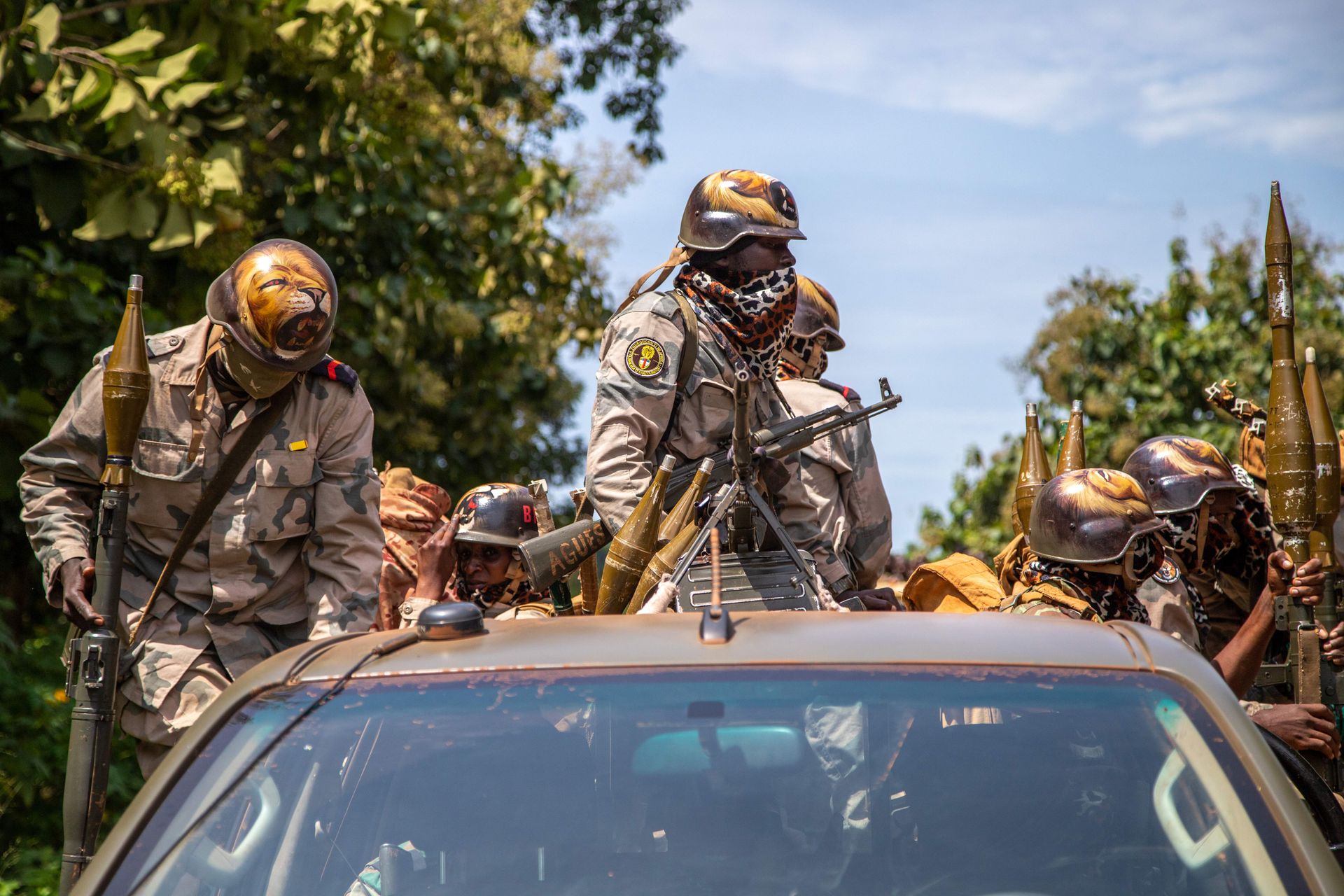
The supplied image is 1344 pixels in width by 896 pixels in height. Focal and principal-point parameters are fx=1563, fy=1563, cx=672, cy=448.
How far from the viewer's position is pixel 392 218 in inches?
386

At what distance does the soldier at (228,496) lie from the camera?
14.3 feet

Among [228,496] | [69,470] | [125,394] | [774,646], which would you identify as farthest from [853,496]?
[774,646]

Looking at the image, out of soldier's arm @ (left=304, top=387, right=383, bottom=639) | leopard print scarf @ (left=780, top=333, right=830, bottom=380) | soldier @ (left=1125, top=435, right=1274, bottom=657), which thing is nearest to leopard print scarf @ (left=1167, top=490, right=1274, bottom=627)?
soldier @ (left=1125, top=435, right=1274, bottom=657)

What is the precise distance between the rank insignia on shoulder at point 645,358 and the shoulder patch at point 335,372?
90 cm

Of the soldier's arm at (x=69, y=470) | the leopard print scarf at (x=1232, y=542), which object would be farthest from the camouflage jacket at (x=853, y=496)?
the soldier's arm at (x=69, y=470)

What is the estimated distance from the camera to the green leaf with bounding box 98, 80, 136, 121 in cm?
634

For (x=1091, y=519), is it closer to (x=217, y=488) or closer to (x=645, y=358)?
(x=645, y=358)

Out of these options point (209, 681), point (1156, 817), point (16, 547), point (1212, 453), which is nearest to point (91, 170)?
point (16, 547)

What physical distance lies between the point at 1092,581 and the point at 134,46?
14.6 ft

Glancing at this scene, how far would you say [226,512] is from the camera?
14.8ft

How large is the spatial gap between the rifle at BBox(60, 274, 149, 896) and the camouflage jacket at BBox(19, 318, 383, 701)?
0.34 metres

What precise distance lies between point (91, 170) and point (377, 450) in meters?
4.00

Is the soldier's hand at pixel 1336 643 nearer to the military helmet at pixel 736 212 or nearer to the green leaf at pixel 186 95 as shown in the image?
the military helmet at pixel 736 212

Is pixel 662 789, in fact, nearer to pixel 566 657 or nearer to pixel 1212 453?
pixel 566 657
